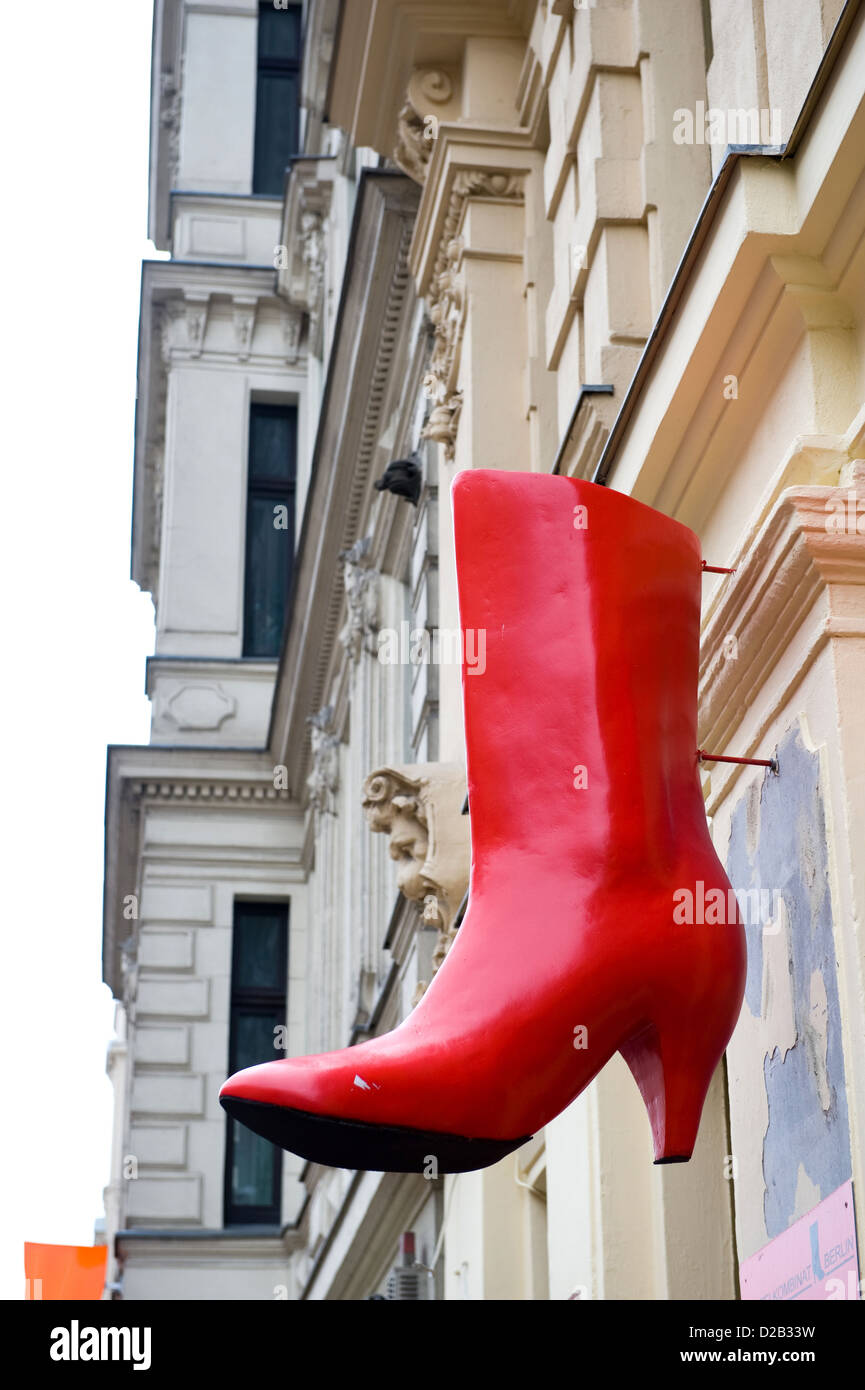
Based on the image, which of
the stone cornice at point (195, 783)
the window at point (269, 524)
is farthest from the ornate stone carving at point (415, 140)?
the window at point (269, 524)

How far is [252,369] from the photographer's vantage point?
1062 inches

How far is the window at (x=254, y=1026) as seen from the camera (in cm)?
2342

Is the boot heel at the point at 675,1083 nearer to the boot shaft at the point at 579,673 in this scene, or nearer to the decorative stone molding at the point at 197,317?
the boot shaft at the point at 579,673

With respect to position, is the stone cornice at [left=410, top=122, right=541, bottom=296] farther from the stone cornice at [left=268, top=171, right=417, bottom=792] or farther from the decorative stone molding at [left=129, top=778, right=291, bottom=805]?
the decorative stone molding at [left=129, top=778, right=291, bottom=805]

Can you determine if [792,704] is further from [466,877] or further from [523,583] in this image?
[466,877]

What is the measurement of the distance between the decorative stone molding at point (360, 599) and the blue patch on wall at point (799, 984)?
1251cm

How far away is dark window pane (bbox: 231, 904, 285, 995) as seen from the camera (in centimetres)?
2428

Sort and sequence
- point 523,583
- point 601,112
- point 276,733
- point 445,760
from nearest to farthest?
point 523,583 < point 601,112 < point 445,760 < point 276,733

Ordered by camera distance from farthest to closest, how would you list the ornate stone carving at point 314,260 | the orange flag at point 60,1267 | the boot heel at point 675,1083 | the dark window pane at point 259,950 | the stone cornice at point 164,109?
the stone cornice at point 164,109
the ornate stone carving at point 314,260
the dark window pane at point 259,950
the orange flag at point 60,1267
the boot heel at point 675,1083

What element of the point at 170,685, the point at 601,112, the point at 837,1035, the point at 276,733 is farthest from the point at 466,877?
the point at 170,685

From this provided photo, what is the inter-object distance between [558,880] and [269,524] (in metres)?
A: 22.7

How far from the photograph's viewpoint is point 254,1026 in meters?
24.0

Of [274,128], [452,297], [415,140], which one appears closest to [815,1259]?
[452,297]

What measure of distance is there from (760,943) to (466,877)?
14.1 feet
